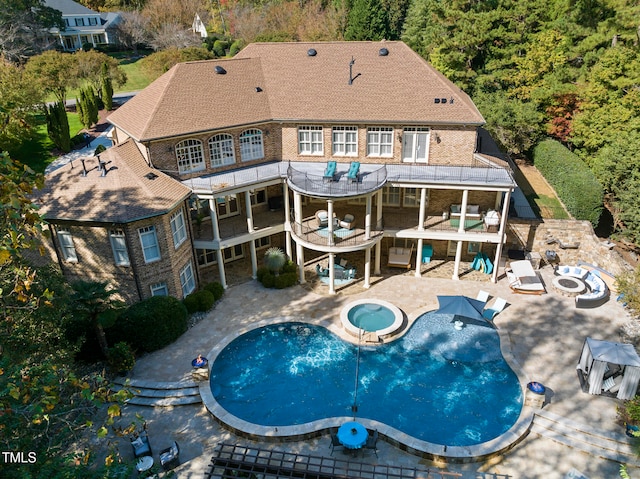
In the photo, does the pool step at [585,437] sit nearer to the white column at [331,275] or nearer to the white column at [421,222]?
the white column at [421,222]

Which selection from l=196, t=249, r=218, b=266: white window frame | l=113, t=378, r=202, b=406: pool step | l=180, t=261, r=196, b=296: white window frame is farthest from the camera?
l=196, t=249, r=218, b=266: white window frame

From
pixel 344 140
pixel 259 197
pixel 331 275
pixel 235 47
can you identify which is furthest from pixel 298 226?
pixel 235 47

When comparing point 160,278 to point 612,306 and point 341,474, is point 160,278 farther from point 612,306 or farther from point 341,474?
point 612,306

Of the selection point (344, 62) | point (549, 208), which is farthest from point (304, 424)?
point (549, 208)

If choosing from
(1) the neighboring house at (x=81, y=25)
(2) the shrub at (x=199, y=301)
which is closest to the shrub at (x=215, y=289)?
(2) the shrub at (x=199, y=301)

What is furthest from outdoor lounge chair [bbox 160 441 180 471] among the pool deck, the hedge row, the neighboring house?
the neighboring house

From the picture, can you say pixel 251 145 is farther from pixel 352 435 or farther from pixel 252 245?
pixel 352 435

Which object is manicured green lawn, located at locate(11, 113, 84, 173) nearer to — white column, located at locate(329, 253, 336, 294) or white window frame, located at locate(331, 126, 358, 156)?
white window frame, located at locate(331, 126, 358, 156)
